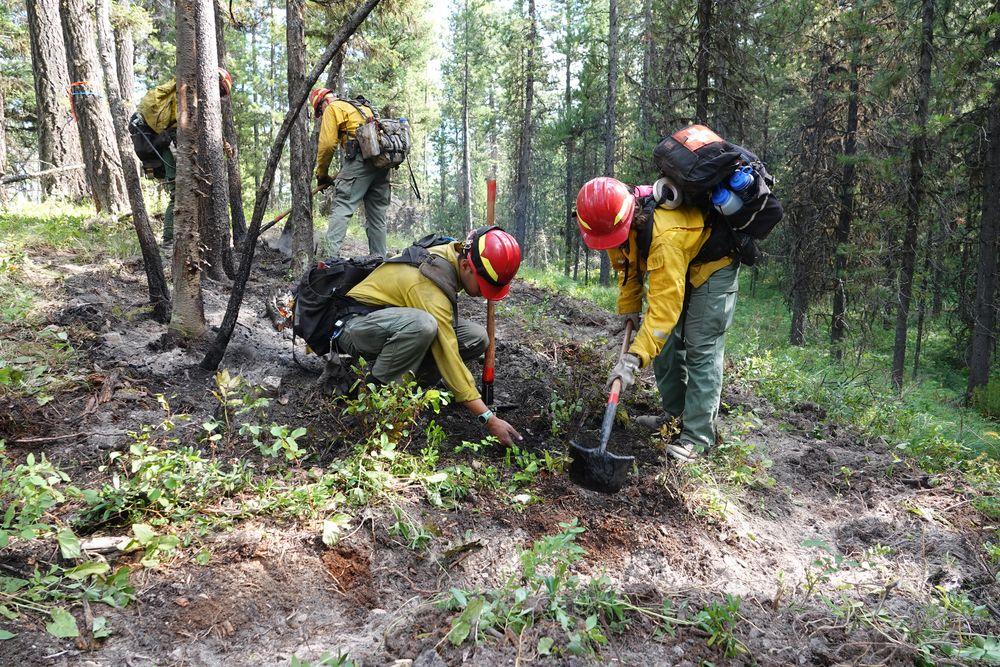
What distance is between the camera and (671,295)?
3.45 meters

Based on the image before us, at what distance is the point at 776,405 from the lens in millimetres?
5426

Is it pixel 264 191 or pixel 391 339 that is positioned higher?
pixel 264 191

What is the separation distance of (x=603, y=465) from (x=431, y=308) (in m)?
1.48

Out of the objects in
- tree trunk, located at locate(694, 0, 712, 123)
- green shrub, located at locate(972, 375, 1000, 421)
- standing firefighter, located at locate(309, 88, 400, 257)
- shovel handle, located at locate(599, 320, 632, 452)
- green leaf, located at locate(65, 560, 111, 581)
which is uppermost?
tree trunk, located at locate(694, 0, 712, 123)

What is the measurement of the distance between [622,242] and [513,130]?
26.8m

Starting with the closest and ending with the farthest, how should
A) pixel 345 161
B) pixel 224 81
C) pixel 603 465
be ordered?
pixel 603 465 < pixel 345 161 < pixel 224 81

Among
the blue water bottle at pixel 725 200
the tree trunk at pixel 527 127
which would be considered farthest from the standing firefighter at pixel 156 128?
the tree trunk at pixel 527 127

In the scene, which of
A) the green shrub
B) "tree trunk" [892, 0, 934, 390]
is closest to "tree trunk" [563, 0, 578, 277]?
"tree trunk" [892, 0, 934, 390]

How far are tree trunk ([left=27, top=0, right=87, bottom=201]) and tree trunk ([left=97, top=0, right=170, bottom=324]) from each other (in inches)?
179

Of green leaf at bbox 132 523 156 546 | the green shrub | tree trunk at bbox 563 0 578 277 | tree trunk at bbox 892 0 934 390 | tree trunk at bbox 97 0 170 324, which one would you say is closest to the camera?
green leaf at bbox 132 523 156 546

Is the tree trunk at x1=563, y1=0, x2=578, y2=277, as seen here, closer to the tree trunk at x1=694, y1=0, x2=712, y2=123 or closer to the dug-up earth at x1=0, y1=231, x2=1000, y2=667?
the tree trunk at x1=694, y1=0, x2=712, y2=123

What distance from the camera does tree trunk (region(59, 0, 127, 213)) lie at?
704 centimetres

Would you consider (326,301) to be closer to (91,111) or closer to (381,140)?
(381,140)

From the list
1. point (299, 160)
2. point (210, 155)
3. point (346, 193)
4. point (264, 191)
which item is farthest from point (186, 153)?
point (299, 160)
